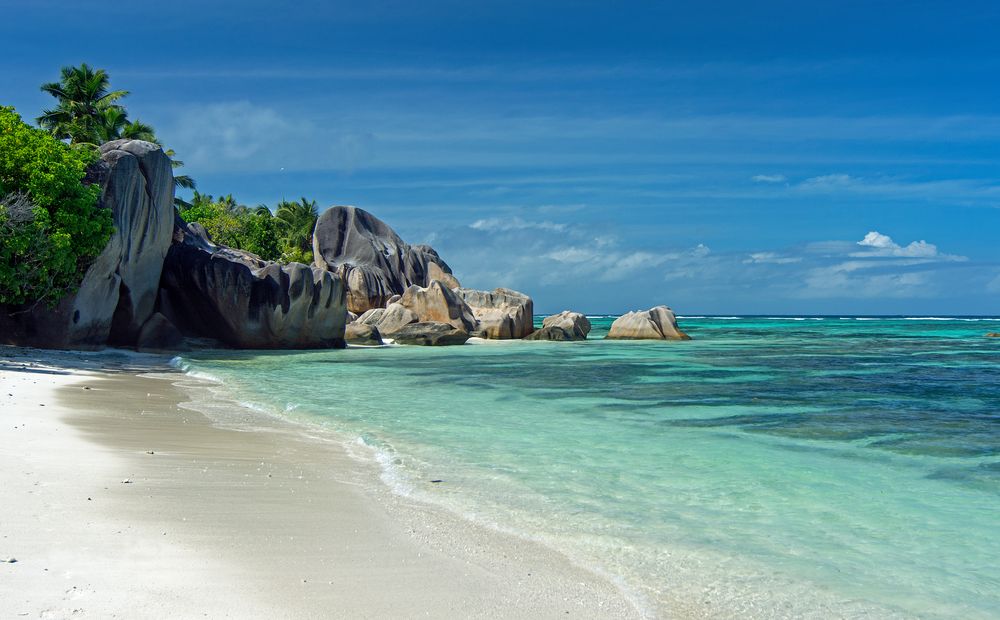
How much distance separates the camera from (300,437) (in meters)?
11.0

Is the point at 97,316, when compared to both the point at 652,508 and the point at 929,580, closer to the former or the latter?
the point at 652,508

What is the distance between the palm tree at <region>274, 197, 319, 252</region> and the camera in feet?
237

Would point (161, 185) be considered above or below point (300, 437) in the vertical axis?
above

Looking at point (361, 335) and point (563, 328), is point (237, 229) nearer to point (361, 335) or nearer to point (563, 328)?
point (361, 335)

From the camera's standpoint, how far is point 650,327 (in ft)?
175

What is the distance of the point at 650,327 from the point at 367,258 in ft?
78.7

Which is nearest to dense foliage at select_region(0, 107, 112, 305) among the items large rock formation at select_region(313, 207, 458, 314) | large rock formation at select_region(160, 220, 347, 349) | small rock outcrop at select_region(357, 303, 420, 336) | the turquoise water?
the turquoise water

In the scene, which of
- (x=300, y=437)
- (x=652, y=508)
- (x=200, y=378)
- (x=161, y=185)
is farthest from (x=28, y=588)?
(x=161, y=185)

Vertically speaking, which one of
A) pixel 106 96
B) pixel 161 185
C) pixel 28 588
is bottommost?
pixel 28 588

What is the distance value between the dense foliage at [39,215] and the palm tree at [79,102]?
19661 mm

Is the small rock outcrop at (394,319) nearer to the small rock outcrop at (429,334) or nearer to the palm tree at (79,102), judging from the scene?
the small rock outcrop at (429,334)

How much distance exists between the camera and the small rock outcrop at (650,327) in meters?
53.2

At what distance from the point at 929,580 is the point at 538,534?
2.98m

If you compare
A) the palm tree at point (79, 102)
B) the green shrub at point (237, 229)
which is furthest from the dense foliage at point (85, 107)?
the green shrub at point (237, 229)
